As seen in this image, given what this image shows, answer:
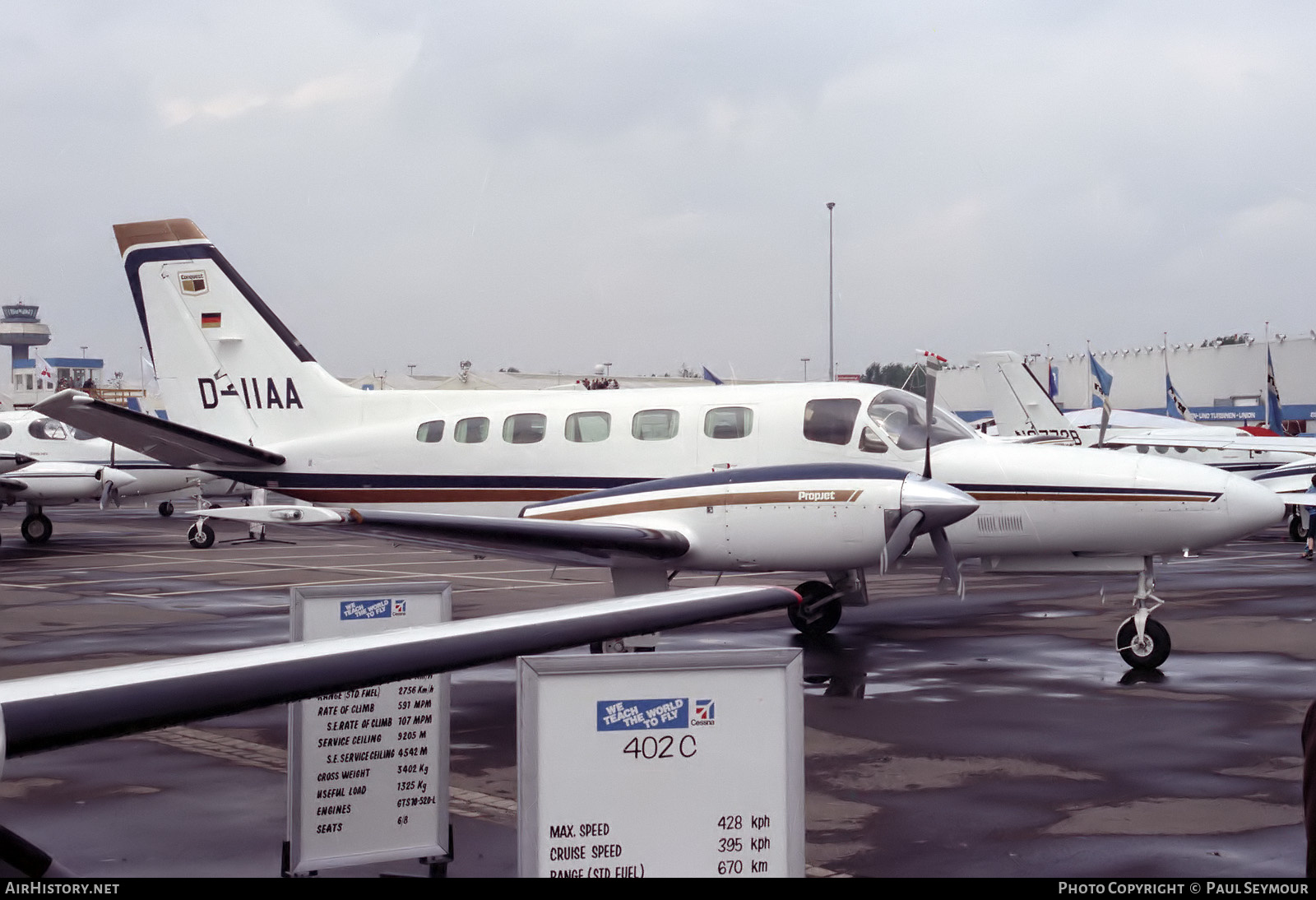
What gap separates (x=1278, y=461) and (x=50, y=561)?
3005 centimetres

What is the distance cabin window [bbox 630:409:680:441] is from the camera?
1262 cm

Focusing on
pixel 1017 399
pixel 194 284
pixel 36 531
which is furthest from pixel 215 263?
pixel 1017 399

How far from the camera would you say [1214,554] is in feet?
80.4

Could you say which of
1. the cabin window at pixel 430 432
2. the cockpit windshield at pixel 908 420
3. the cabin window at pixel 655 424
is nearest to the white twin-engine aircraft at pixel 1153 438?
the cockpit windshield at pixel 908 420

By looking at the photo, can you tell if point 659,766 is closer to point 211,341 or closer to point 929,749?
point 929,749

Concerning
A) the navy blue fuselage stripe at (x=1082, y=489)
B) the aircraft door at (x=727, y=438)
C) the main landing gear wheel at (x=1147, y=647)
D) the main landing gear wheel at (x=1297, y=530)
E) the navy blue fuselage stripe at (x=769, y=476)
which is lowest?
the main landing gear wheel at (x=1147, y=647)

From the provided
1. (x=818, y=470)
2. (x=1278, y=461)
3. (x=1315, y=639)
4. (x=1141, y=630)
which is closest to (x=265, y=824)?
(x=818, y=470)

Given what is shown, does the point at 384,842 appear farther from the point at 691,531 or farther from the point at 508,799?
the point at 691,531

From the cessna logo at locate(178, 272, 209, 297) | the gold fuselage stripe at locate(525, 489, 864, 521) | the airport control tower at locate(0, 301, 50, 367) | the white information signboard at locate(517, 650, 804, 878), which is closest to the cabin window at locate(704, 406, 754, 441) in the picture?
the gold fuselage stripe at locate(525, 489, 864, 521)

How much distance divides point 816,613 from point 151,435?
24.4 ft

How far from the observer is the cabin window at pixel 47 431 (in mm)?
31953

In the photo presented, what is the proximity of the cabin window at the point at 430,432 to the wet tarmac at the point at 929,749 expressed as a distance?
2749 millimetres

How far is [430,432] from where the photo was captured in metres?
13.5

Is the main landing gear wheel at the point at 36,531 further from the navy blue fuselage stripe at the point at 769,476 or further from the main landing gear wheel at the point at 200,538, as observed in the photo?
the navy blue fuselage stripe at the point at 769,476
